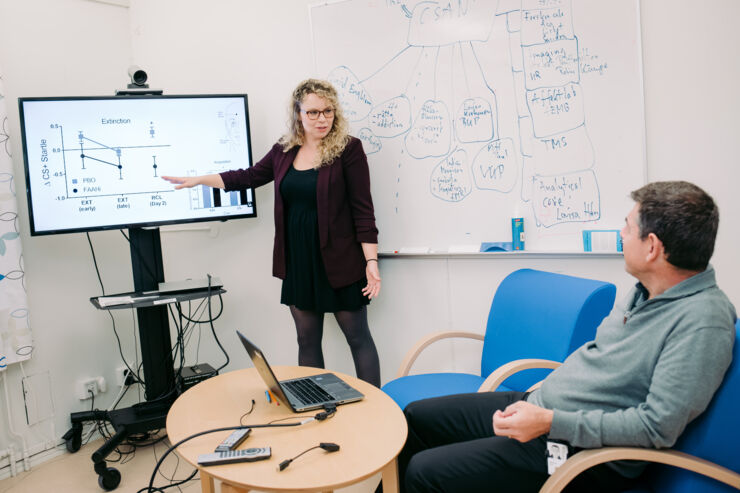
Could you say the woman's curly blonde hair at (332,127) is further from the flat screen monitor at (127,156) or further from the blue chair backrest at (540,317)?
the blue chair backrest at (540,317)

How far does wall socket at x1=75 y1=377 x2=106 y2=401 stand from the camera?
113 inches

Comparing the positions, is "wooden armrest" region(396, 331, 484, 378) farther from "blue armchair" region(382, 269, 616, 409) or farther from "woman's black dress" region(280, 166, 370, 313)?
"woman's black dress" region(280, 166, 370, 313)

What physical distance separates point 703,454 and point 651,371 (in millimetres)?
201

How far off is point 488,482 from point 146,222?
6.36 feet

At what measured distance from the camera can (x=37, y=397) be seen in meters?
2.70

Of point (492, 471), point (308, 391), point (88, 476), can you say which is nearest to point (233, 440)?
point (308, 391)

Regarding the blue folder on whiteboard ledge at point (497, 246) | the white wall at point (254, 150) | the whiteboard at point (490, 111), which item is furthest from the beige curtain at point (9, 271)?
the blue folder on whiteboard ledge at point (497, 246)

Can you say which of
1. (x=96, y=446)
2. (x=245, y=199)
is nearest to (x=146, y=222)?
(x=245, y=199)

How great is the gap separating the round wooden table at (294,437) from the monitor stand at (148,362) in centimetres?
102

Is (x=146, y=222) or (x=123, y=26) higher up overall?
(x=123, y=26)

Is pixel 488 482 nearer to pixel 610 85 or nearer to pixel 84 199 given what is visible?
pixel 610 85

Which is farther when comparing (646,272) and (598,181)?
(598,181)

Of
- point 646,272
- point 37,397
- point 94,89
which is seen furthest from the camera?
point 94,89

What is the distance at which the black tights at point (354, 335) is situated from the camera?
2.54m
